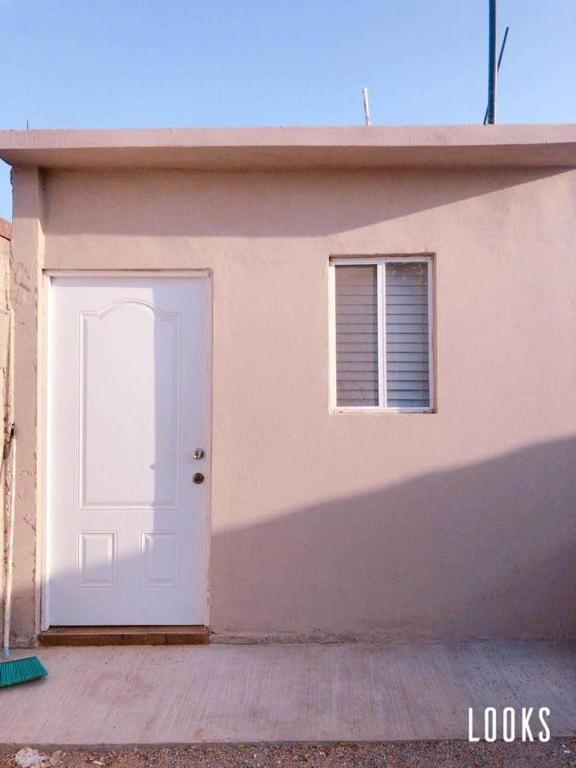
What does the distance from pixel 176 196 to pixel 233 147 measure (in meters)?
0.57

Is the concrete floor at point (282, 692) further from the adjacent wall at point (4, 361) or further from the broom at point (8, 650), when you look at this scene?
the adjacent wall at point (4, 361)

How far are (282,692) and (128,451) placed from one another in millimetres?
1814

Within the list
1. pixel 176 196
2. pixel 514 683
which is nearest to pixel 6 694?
pixel 514 683

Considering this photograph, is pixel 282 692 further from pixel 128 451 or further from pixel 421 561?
pixel 128 451

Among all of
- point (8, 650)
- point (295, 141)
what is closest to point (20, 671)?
point (8, 650)

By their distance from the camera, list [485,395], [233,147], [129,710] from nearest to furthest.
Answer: [129,710] < [233,147] < [485,395]

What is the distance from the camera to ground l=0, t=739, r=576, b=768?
318 cm

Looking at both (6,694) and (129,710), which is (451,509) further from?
(6,694)

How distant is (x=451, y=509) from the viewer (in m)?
4.45

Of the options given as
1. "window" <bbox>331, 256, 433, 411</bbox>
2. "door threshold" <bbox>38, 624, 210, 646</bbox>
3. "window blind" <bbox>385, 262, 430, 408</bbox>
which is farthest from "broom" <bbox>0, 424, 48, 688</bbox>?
"window blind" <bbox>385, 262, 430, 408</bbox>

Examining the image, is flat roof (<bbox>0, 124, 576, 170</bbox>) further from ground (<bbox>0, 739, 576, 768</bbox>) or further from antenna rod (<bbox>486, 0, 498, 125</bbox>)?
antenna rod (<bbox>486, 0, 498, 125</bbox>)

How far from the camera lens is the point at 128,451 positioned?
450 centimetres

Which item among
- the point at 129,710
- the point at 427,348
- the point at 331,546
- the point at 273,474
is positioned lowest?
the point at 129,710

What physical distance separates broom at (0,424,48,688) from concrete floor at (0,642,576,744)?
59 millimetres
